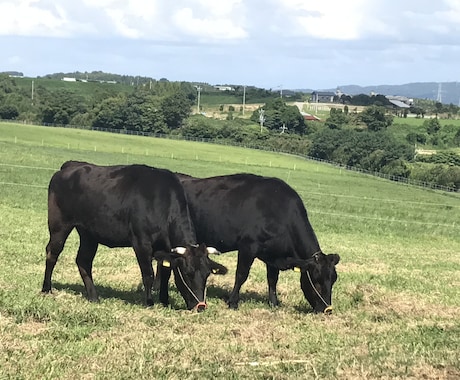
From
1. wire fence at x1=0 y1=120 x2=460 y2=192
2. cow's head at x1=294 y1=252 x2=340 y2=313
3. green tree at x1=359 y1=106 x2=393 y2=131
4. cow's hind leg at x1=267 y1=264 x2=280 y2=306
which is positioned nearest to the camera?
cow's head at x1=294 y1=252 x2=340 y2=313

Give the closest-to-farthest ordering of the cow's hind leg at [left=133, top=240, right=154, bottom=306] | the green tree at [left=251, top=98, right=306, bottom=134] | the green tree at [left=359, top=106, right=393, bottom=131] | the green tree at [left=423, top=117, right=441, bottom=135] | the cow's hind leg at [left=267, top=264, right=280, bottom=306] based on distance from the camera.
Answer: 1. the cow's hind leg at [left=133, top=240, right=154, bottom=306]
2. the cow's hind leg at [left=267, top=264, right=280, bottom=306]
3. the green tree at [left=423, top=117, right=441, bottom=135]
4. the green tree at [left=359, top=106, right=393, bottom=131]
5. the green tree at [left=251, top=98, right=306, bottom=134]

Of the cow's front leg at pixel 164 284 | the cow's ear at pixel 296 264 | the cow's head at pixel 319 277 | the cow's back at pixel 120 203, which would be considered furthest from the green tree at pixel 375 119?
the cow's front leg at pixel 164 284

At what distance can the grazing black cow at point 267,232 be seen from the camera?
10.9m

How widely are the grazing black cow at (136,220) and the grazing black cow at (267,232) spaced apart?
41.9 inches

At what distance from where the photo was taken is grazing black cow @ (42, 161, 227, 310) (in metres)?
10.1

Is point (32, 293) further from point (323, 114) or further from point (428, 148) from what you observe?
point (323, 114)

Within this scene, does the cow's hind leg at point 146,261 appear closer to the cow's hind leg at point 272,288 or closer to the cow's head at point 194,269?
the cow's head at point 194,269

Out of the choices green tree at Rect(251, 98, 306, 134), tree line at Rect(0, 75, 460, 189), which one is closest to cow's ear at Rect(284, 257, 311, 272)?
tree line at Rect(0, 75, 460, 189)

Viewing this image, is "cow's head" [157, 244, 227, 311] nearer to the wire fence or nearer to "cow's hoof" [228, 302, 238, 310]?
"cow's hoof" [228, 302, 238, 310]

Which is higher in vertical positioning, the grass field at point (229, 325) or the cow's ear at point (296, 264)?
the cow's ear at point (296, 264)

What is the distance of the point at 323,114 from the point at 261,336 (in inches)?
6706

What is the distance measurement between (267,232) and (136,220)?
7.23 feet

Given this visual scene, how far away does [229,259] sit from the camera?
54.4 feet

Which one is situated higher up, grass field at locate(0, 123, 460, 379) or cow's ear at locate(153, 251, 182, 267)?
cow's ear at locate(153, 251, 182, 267)
